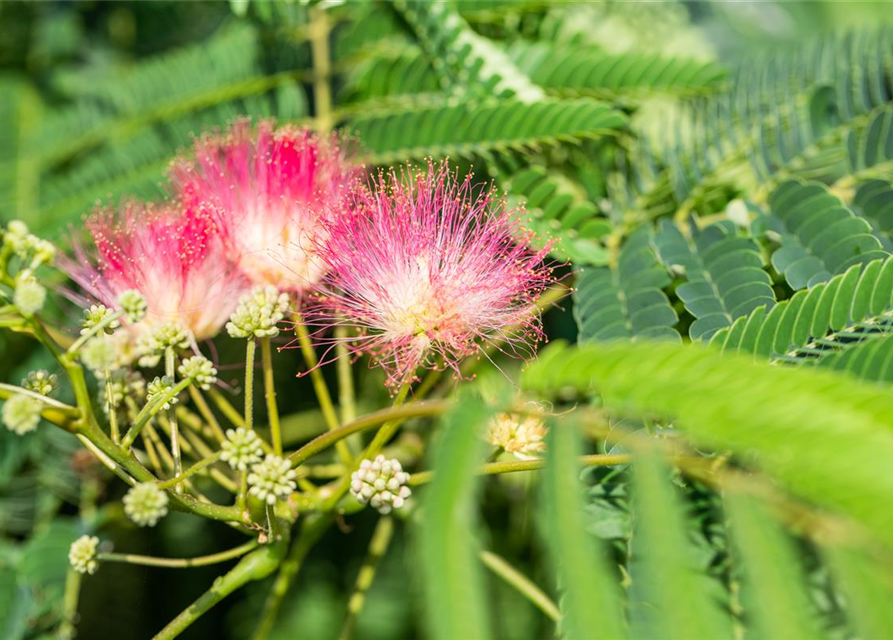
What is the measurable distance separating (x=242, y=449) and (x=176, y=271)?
42 centimetres

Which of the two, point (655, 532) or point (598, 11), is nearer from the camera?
point (655, 532)

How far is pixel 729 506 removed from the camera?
743 mm

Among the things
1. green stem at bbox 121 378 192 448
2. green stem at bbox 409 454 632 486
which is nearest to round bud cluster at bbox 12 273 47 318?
green stem at bbox 121 378 192 448

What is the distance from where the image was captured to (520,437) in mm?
1248

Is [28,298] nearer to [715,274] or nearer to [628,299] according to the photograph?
[628,299]

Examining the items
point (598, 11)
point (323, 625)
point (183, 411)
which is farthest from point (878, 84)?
point (323, 625)

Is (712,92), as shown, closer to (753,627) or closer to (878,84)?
(878,84)

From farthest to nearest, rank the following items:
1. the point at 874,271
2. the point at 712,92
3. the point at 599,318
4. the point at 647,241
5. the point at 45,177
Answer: the point at 45,177 < the point at 712,92 < the point at 647,241 < the point at 599,318 < the point at 874,271

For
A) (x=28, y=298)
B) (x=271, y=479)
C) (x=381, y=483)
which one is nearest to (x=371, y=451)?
(x=381, y=483)

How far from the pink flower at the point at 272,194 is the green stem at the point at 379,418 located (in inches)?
13.9

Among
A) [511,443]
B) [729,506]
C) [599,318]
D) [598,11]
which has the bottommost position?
[511,443]

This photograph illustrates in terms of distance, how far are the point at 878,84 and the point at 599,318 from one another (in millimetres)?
808

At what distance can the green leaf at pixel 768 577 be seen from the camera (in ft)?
2.09

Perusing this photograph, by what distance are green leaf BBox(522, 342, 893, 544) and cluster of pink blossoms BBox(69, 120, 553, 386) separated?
44 cm
